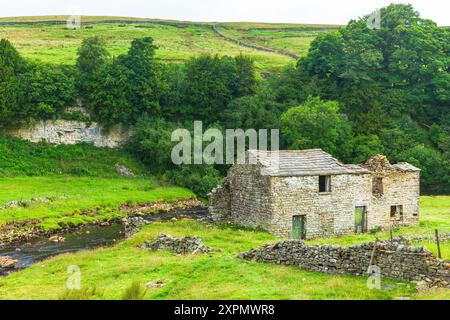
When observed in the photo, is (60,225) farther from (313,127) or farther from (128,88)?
(128,88)

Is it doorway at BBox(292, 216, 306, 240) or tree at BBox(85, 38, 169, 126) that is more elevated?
tree at BBox(85, 38, 169, 126)

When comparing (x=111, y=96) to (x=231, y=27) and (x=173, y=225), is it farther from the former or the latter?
(x=231, y=27)

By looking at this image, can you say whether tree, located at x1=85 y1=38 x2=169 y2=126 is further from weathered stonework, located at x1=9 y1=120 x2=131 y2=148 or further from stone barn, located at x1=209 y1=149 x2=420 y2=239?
stone barn, located at x1=209 y1=149 x2=420 y2=239

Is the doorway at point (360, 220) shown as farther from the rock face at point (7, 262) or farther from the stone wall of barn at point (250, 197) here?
the rock face at point (7, 262)

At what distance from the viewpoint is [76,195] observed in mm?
48906

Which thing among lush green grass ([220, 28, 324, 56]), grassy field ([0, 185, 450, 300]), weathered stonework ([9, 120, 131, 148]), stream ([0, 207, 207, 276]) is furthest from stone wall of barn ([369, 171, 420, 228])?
lush green grass ([220, 28, 324, 56])

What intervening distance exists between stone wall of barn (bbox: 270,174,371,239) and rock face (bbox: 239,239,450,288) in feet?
31.5

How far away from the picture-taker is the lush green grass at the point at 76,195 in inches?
1647

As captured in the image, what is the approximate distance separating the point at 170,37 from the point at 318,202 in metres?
100.0

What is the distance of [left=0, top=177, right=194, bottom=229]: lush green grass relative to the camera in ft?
137

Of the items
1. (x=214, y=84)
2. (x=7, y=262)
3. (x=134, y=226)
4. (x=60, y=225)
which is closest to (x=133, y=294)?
(x=7, y=262)
